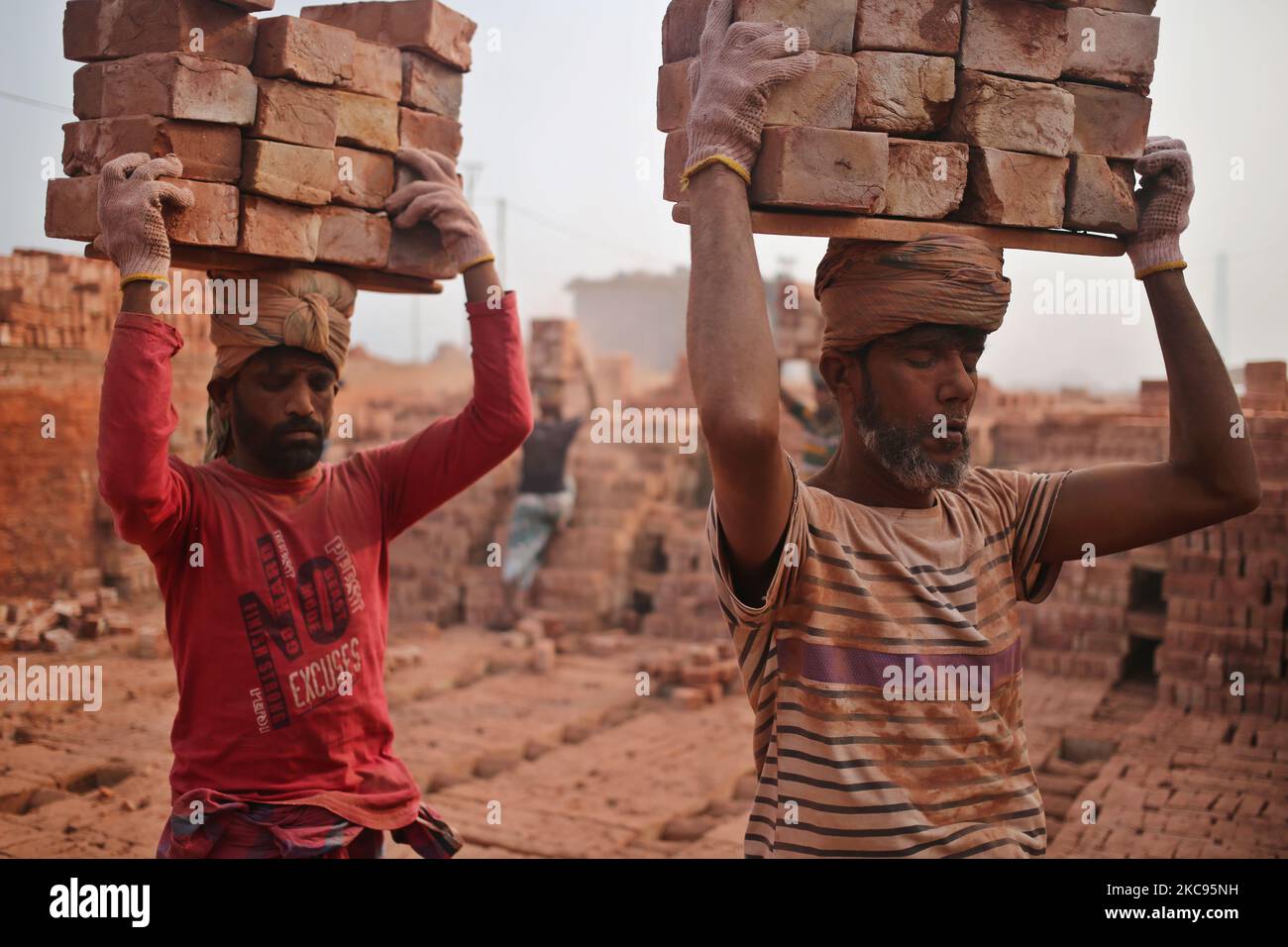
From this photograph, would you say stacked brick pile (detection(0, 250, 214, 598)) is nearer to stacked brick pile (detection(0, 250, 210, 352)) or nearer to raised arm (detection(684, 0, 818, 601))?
Answer: stacked brick pile (detection(0, 250, 210, 352))

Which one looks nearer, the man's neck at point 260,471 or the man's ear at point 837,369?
the man's ear at point 837,369

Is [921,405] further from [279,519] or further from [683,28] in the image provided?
[279,519]

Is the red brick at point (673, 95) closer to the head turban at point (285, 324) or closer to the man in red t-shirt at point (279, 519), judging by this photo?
the man in red t-shirt at point (279, 519)

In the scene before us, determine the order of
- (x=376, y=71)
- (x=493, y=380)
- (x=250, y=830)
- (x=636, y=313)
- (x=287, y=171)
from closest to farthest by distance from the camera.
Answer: (x=250, y=830) → (x=287, y=171) → (x=493, y=380) → (x=376, y=71) → (x=636, y=313)

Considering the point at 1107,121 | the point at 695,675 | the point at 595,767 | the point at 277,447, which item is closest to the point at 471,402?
the point at 277,447

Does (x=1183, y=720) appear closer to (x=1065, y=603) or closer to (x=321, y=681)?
(x=1065, y=603)

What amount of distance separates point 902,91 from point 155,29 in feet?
6.99

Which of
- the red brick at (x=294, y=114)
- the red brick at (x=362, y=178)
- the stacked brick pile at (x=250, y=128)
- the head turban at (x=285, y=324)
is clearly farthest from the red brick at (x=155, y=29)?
the head turban at (x=285, y=324)

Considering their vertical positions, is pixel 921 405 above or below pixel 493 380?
below

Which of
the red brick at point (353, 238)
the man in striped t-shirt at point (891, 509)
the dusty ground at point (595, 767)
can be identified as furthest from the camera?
the dusty ground at point (595, 767)

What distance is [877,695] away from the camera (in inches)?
92.3

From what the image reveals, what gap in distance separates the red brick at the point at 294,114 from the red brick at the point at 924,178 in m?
1.80

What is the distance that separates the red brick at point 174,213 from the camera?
3.14m

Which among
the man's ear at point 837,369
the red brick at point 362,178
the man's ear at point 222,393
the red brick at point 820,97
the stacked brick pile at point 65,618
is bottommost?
the stacked brick pile at point 65,618
